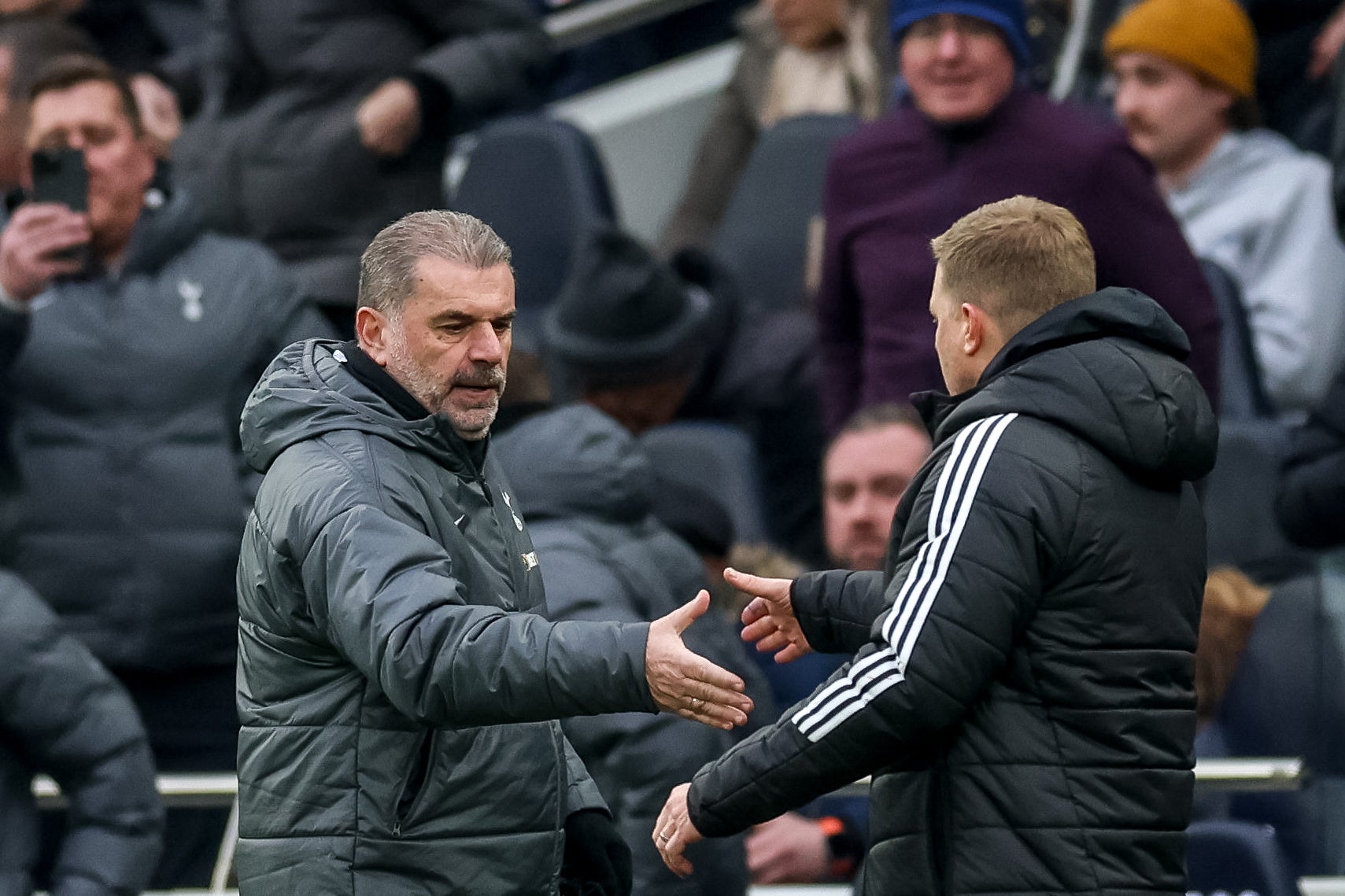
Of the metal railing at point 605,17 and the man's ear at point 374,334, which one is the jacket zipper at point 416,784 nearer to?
the man's ear at point 374,334

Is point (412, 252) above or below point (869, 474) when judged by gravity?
above

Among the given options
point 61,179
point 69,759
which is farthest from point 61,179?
point 69,759

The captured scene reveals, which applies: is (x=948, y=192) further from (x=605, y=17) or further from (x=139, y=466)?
(x=605, y=17)

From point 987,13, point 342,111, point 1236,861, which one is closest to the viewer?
point 1236,861

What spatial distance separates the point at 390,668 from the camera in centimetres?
385

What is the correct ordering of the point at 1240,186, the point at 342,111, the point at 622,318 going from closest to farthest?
the point at 622,318
the point at 1240,186
the point at 342,111

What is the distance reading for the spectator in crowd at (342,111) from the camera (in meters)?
8.27

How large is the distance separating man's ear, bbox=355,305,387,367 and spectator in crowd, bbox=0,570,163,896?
5.39 ft

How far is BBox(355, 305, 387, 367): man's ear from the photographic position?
167 inches

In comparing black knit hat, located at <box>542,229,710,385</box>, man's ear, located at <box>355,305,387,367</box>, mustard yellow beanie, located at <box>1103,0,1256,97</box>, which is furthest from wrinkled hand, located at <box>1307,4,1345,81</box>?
man's ear, located at <box>355,305,387,367</box>

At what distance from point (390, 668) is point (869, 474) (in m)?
3.50

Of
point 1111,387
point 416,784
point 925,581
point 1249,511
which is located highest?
point 1111,387

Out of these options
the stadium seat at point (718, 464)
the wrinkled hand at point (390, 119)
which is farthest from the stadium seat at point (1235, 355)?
the wrinkled hand at point (390, 119)

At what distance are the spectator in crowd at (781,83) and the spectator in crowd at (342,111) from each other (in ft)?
3.63
